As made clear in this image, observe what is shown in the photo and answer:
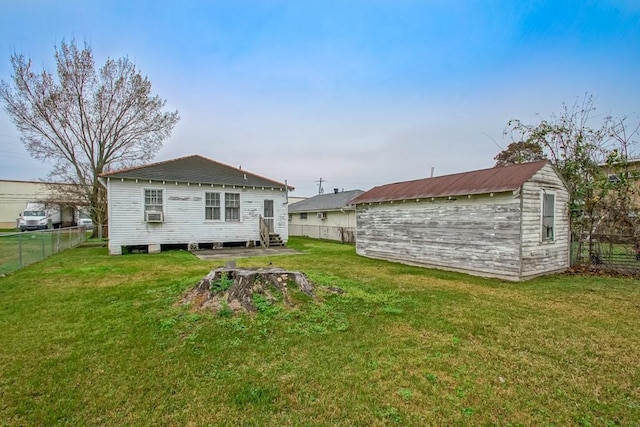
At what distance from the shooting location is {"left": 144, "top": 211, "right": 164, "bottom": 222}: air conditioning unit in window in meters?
13.3

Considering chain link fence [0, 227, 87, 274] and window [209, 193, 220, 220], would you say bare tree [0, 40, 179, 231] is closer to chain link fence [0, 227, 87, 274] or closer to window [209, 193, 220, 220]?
chain link fence [0, 227, 87, 274]

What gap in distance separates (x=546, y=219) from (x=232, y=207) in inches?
496

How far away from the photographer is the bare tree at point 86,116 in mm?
18016

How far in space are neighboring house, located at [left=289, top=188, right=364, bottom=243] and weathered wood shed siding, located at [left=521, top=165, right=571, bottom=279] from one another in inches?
381

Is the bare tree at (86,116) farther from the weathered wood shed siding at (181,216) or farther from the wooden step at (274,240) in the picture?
the wooden step at (274,240)

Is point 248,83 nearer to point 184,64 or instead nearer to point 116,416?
point 184,64

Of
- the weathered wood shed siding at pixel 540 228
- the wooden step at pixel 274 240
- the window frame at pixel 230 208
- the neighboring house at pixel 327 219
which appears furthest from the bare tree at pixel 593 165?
the window frame at pixel 230 208

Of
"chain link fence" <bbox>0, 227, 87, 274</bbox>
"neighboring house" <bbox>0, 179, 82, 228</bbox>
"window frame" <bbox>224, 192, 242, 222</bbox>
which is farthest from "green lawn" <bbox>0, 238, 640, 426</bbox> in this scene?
"neighboring house" <bbox>0, 179, 82, 228</bbox>

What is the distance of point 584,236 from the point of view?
1030cm

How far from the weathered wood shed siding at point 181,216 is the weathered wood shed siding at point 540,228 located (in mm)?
11103

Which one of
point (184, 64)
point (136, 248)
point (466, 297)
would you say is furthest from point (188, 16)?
point (466, 297)

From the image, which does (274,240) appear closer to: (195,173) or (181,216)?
(181,216)

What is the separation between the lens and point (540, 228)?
8.62 metres

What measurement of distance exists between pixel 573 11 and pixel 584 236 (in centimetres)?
751
